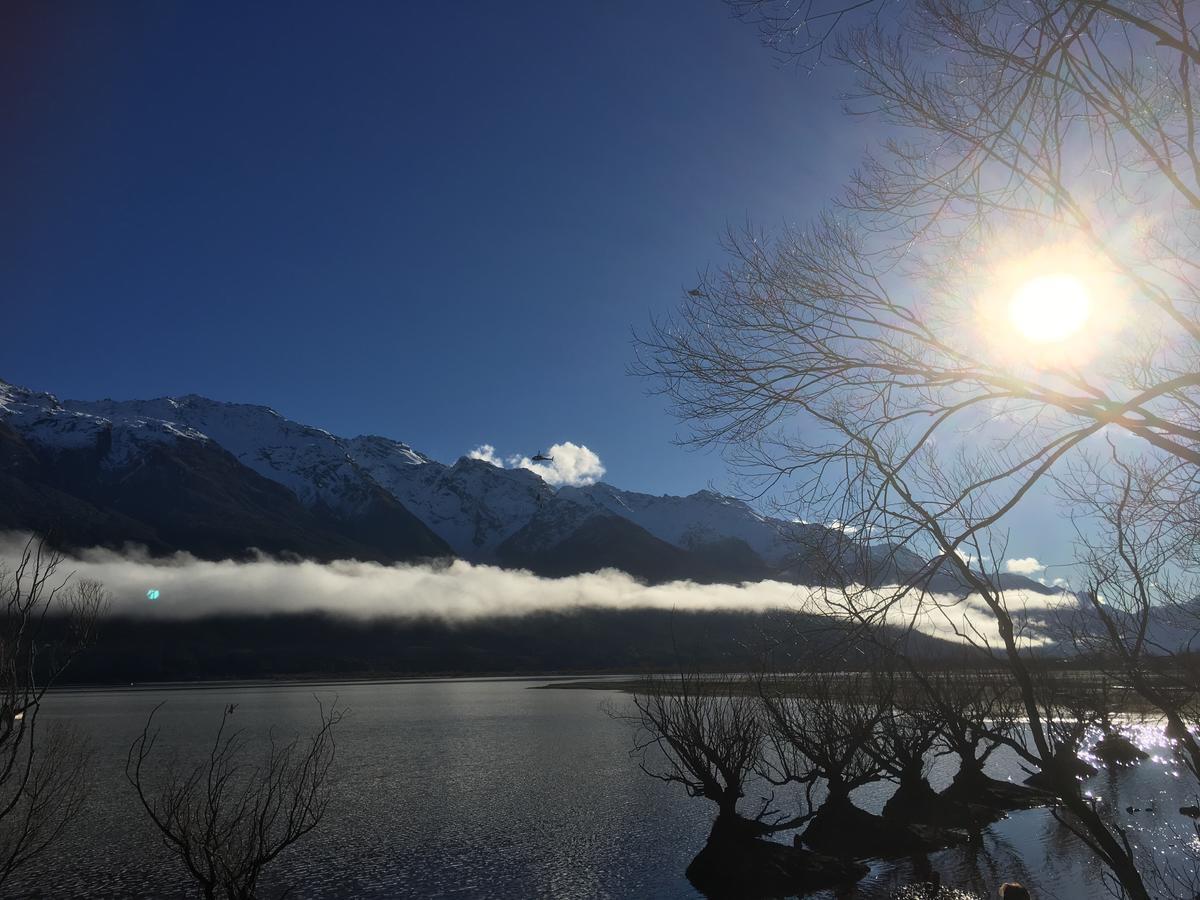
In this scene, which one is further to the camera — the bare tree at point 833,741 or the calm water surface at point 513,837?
the bare tree at point 833,741

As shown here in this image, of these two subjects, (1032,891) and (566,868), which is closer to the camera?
(1032,891)

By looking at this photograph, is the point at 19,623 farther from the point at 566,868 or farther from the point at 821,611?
the point at 566,868

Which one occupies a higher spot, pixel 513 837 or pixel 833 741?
pixel 833 741

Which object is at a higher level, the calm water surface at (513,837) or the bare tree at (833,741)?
the bare tree at (833,741)

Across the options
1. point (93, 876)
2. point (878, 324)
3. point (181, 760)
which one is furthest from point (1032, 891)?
point (181, 760)

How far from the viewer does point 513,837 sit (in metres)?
37.0

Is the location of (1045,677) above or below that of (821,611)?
below

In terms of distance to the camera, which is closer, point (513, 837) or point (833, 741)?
point (833, 741)

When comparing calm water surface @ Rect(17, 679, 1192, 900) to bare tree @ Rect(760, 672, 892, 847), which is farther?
bare tree @ Rect(760, 672, 892, 847)

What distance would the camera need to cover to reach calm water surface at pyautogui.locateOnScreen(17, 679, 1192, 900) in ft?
94.1

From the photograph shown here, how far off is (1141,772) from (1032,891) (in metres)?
37.7

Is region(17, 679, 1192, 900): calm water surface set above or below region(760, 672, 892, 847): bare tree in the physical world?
below

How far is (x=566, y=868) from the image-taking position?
3112 centimetres

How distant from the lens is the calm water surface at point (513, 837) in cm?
2869
